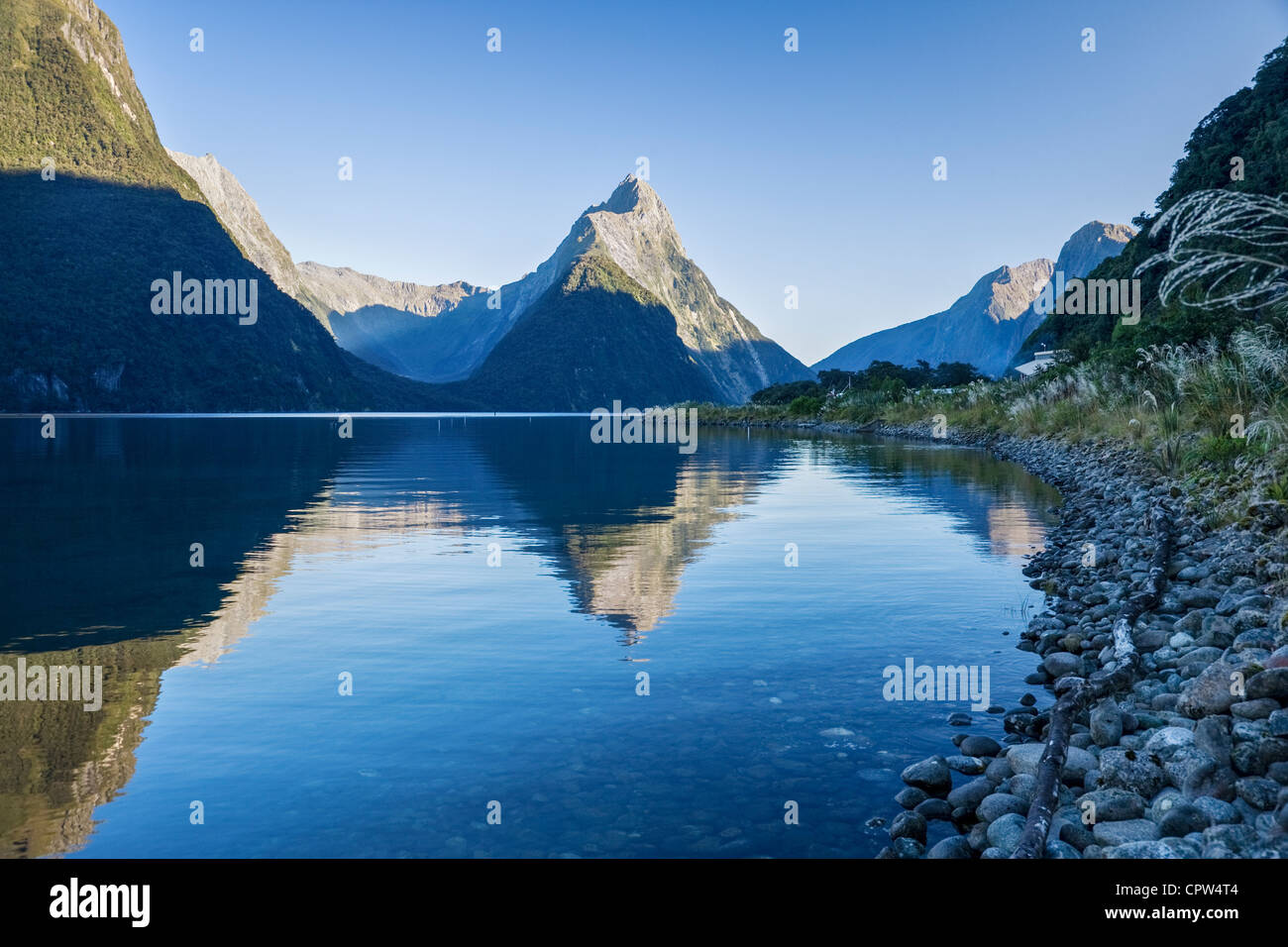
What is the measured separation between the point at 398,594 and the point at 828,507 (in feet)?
49.3

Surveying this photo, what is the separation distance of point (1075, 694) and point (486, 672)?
6091mm

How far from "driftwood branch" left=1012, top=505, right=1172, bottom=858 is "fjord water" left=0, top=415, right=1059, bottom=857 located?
0.91 m

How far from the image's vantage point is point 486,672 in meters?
10.3

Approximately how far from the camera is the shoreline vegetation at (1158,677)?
19.3 feet

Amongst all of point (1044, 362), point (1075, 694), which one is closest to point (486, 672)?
point (1075, 694)

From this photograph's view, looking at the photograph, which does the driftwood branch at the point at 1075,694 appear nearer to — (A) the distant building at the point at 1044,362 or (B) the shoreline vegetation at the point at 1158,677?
(B) the shoreline vegetation at the point at 1158,677

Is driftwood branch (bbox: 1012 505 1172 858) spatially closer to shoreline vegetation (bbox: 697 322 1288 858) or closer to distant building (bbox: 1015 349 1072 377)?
shoreline vegetation (bbox: 697 322 1288 858)

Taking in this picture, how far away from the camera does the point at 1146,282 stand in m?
77.8

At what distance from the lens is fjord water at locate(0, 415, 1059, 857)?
670cm

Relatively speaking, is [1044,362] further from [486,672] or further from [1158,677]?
[486,672]

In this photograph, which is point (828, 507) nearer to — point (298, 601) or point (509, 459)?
point (298, 601)

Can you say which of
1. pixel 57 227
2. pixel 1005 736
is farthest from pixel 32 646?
pixel 57 227

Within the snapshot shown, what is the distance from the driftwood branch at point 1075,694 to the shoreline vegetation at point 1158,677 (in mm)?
17

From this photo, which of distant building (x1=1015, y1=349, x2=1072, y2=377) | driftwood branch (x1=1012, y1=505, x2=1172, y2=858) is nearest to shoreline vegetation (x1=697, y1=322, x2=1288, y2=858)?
driftwood branch (x1=1012, y1=505, x2=1172, y2=858)
